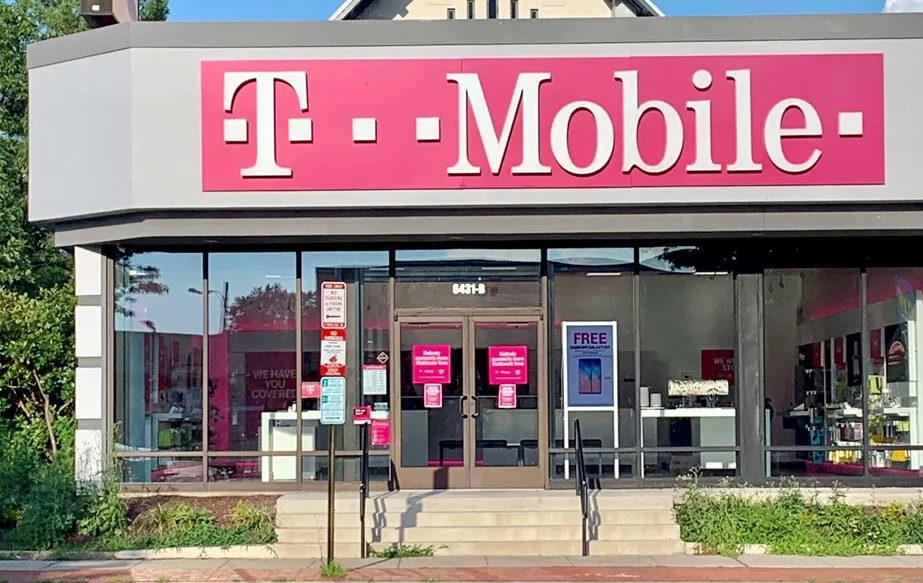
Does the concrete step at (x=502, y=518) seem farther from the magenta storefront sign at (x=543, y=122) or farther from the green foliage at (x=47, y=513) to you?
the magenta storefront sign at (x=543, y=122)

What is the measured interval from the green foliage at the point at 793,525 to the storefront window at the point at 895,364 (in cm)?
134

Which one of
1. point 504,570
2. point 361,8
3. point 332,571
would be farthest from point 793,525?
point 361,8

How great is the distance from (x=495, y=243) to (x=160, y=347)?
471 cm

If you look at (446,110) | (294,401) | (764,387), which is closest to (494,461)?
(294,401)

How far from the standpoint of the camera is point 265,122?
12.6 metres

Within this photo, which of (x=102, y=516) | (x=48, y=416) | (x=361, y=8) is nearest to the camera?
(x=102, y=516)

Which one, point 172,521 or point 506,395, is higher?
point 506,395

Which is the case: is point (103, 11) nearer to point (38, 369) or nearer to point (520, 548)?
point (38, 369)

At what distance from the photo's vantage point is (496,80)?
41.4ft

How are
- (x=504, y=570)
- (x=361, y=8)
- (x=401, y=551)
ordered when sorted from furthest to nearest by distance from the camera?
(x=361, y=8)
(x=401, y=551)
(x=504, y=570)

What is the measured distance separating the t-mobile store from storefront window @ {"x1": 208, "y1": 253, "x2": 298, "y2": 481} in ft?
0.13

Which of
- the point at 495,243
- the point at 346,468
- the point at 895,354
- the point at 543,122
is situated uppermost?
the point at 543,122

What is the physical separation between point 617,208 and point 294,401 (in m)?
4.97

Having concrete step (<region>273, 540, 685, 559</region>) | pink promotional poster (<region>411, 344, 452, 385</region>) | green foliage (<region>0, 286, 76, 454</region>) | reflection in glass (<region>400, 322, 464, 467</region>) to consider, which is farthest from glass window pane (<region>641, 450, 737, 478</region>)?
green foliage (<region>0, 286, 76, 454</region>)
